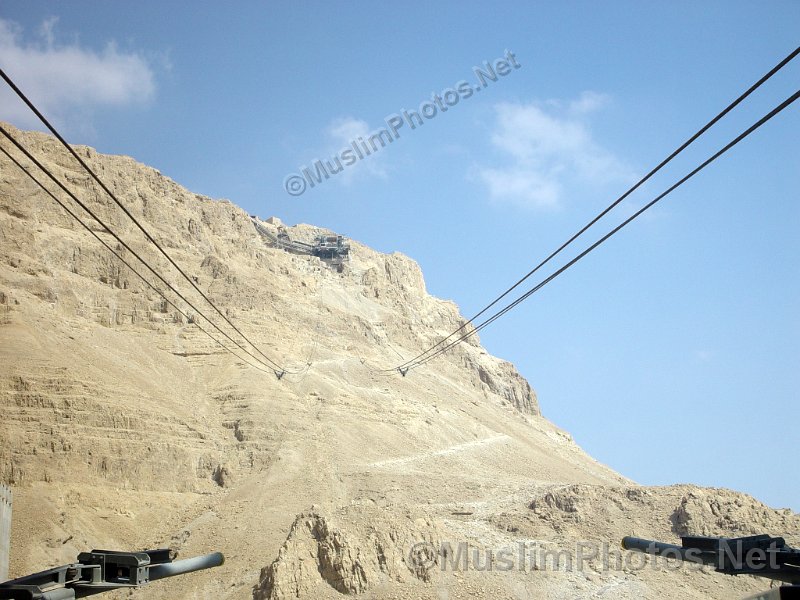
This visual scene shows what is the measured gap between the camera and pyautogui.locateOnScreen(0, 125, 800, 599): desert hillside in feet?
84.2

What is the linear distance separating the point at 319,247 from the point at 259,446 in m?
59.9

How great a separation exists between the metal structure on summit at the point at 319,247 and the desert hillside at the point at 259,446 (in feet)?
57.1

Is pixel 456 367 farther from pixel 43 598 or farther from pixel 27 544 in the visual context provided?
pixel 43 598

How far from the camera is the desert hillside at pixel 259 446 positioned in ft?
84.2

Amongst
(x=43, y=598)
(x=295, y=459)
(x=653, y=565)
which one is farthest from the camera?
(x=295, y=459)

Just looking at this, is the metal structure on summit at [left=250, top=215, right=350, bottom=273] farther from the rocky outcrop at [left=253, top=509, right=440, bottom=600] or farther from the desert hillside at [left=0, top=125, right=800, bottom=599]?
the rocky outcrop at [left=253, top=509, right=440, bottom=600]

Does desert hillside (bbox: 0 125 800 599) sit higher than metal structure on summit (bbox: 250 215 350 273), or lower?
lower

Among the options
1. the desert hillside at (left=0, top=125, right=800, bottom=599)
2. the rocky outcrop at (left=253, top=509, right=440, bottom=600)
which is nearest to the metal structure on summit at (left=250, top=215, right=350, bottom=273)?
the desert hillside at (left=0, top=125, right=800, bottom=599)

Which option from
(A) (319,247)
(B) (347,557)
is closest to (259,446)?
(B) (347,557)

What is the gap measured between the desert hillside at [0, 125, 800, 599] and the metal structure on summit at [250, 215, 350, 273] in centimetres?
1741

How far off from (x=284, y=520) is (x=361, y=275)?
62528 millimetres

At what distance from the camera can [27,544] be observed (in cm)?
2972

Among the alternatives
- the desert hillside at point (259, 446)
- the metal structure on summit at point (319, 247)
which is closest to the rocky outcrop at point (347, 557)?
the desert hillside at point (259, 446)

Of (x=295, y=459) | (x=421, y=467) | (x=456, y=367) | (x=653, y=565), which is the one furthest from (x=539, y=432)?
Answer: (x=653, y=565)
